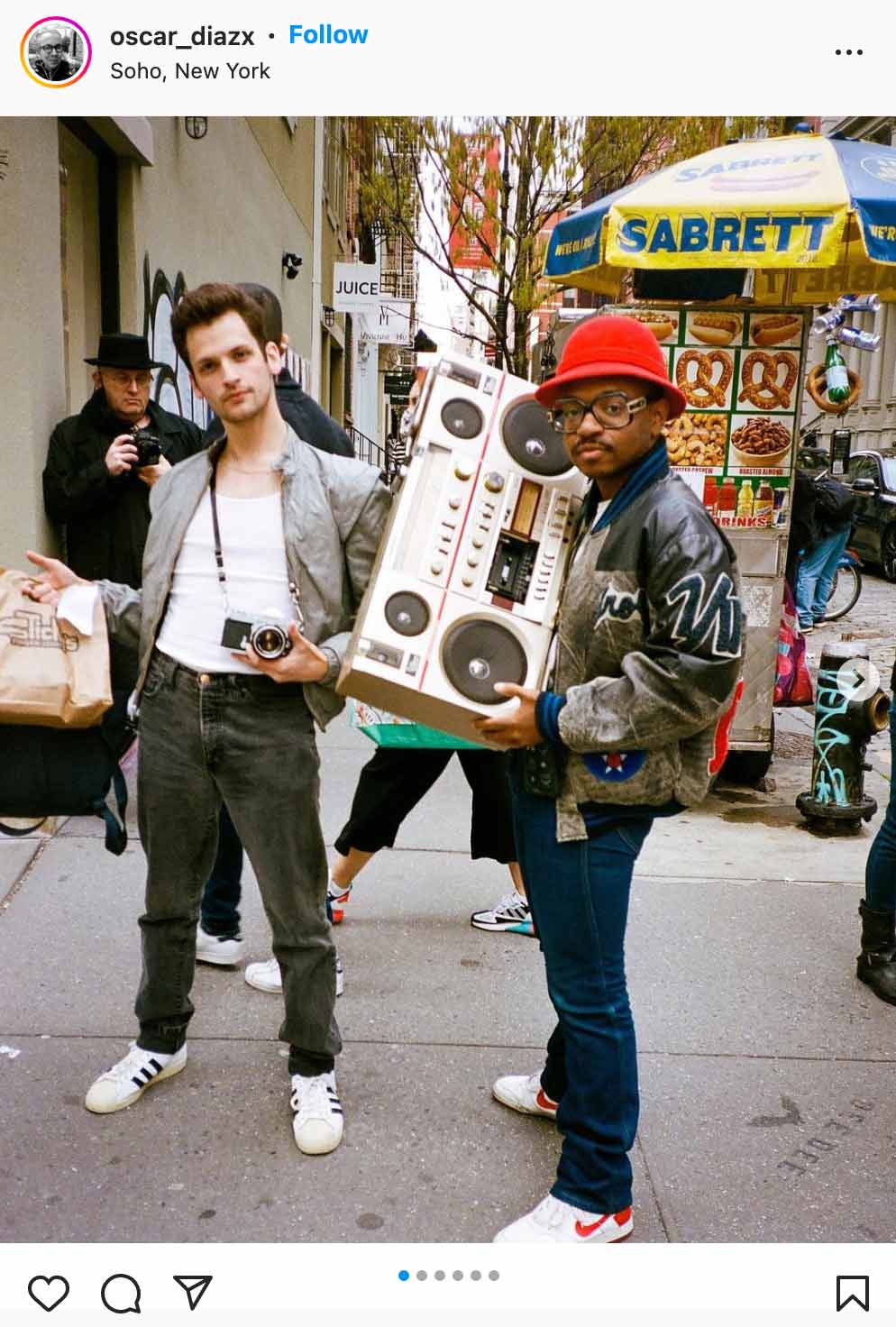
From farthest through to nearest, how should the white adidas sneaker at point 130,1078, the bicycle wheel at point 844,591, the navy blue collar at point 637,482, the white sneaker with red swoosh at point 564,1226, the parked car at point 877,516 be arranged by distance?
the parked car at point 877,516
the bicycle wheel at point 844,591
the white adidas sneaker at point 130,1078
the white sneaker with red swoosh at point 564,1226
the navy blue collar at point 637,482

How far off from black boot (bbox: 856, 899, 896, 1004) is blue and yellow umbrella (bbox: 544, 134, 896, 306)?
101 inches

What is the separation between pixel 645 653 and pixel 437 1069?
149cm

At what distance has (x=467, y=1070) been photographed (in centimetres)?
290

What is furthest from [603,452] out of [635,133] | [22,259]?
[635,133]

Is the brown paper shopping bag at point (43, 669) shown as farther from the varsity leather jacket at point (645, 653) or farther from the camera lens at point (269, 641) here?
the varsity leather jacket at point (645, 653)

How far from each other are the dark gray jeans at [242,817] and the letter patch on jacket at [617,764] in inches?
29.1

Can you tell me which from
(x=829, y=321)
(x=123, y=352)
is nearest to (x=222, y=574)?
(x=123, y=352)

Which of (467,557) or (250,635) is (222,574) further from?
(467,557)

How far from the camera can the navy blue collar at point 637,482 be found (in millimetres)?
2043

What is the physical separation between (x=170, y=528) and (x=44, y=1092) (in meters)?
1.47

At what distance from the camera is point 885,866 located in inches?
131

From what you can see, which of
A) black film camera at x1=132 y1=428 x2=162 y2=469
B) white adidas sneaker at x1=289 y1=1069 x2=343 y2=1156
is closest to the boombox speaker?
white adidas sneaker at x1=289 y1=1069 x2=343 y2=1156

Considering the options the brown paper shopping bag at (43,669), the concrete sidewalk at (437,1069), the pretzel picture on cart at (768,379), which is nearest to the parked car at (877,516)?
the pretzel picture on cart at (768,379)
